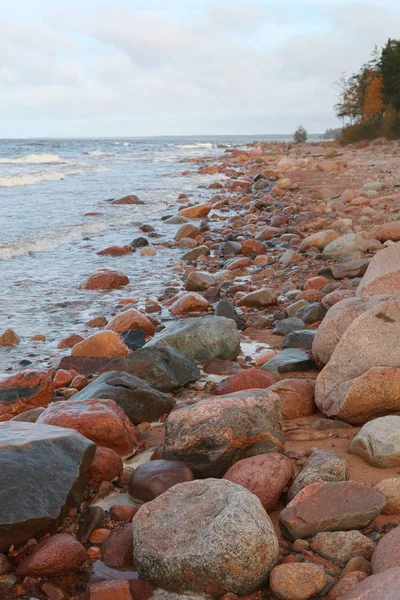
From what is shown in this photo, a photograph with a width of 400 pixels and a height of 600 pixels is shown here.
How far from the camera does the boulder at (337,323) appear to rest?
4.53 meters

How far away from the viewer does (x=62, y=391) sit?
4.84 metres

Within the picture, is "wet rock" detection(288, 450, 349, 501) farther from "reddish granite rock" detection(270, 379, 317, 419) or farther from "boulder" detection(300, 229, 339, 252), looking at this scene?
"boulder" detection(300, 229, 339, 252)

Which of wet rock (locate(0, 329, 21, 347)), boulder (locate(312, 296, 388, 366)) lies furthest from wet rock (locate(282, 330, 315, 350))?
wet rock (locate(0, 329, 21, 347))

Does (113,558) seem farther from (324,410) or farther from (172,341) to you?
(172,341)

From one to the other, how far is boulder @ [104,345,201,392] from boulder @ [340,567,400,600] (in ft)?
8.43

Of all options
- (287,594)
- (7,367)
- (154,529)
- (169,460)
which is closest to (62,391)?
(7,367)

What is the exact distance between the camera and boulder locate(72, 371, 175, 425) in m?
4.16

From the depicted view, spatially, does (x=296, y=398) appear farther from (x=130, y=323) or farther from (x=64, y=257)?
(x=64, y=257)

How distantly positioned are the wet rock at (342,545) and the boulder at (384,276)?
2.73 meters

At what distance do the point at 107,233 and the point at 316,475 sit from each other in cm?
999

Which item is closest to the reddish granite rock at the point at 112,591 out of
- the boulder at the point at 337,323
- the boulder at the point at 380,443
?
the boulder at the point at 380,443

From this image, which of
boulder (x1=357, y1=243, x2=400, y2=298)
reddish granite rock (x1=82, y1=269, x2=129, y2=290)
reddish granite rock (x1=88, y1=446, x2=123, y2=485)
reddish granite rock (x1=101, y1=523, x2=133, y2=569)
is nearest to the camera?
reddish granite rock (x1=101, y1=523, x2=133, y2=569)

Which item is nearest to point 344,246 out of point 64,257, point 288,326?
point 288,326

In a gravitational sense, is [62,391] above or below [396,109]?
below
